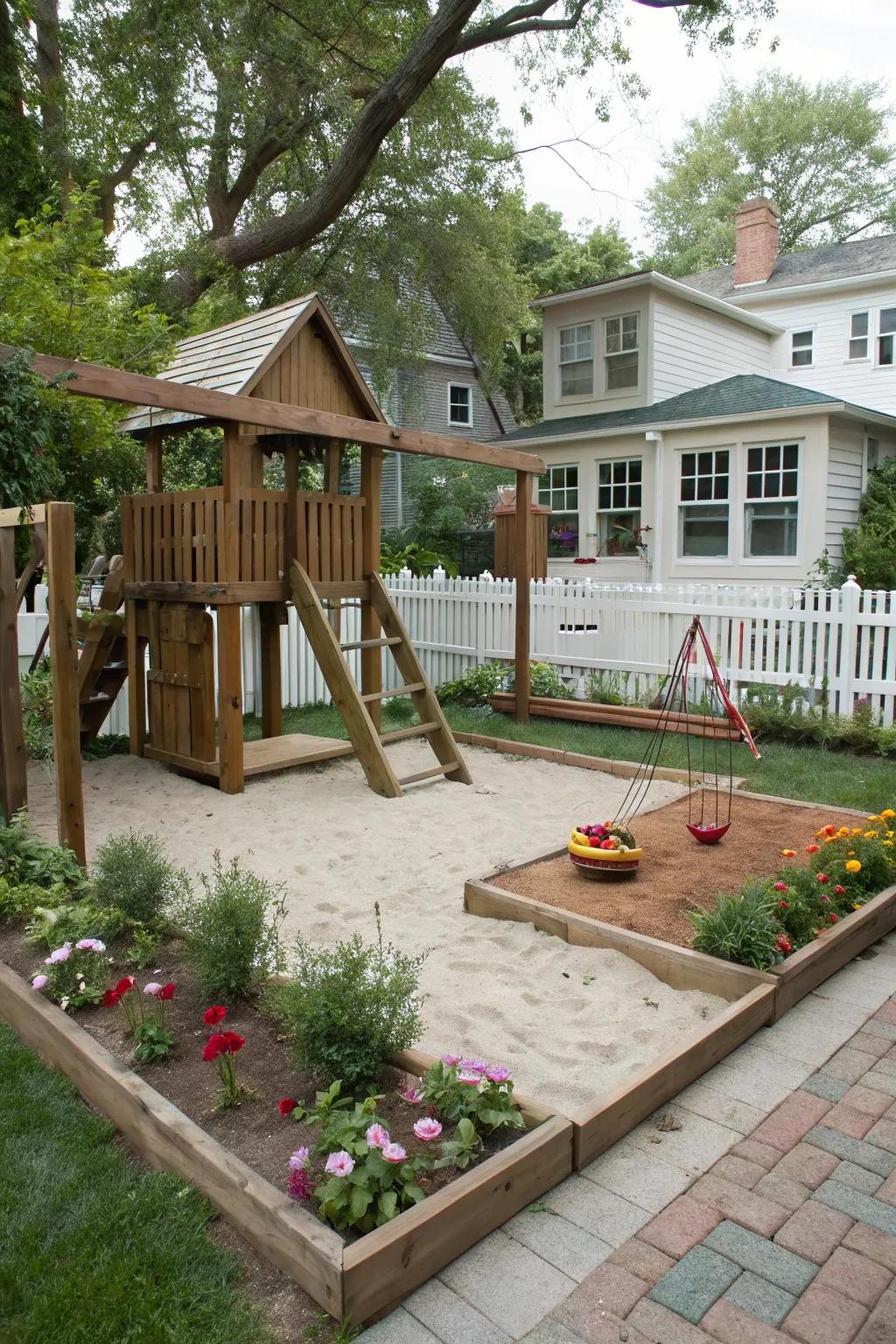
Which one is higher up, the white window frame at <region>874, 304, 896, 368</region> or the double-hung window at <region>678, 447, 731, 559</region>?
the white window frame at <region>874, 304, 896, 368</region>

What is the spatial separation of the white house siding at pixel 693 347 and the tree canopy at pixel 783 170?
60.9 ft

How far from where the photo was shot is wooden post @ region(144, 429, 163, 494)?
8.39m

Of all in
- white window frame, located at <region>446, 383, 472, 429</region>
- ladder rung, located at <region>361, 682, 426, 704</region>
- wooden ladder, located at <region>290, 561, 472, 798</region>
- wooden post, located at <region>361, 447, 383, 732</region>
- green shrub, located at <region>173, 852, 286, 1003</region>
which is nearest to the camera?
green shrub, located at <region>173, 852, 286, 1003</region>

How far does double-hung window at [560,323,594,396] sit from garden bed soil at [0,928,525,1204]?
16.5 metres

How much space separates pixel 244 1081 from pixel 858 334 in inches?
833

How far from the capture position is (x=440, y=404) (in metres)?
26.1

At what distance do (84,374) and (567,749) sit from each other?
5241 millimetres

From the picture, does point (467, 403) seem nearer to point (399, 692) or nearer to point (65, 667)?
point (399, 692)

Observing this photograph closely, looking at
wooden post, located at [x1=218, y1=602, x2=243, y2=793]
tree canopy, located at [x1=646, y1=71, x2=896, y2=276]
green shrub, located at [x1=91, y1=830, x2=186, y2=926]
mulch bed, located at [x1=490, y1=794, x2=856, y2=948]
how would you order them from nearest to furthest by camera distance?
green shrub, located at [x1=91, y1=830, x2=186, y2=926] → mulch bed, located at [x1=490, y1=794, x2=856, y2=948] → wooden post, located at [x1=218, y1=602, x2=243, y2=793] → tree canopy, located at [x1=646, y1=71, x2=896, y2=276]

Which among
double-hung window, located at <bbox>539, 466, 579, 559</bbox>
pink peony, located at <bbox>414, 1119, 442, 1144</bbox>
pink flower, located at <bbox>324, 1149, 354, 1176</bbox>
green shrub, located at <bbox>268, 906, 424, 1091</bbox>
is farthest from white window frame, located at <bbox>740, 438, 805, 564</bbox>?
pink flower, located at <bbox>324, 1149, 354, 1176</bbox>

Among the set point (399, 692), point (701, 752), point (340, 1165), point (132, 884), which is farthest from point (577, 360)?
point (340, 1165)

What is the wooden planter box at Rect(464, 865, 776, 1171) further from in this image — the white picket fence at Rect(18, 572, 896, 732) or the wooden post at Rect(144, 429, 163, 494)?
the wooden post at Rect(144, 429, 163, 494)

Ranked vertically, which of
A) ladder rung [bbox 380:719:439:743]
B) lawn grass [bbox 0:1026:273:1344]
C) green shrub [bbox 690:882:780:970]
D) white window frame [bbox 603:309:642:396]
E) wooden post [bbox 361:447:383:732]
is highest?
white window frame [bbox 603:309:642:396]

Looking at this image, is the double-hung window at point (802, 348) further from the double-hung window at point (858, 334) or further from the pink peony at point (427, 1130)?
the pink peony at point (427, 1130)
